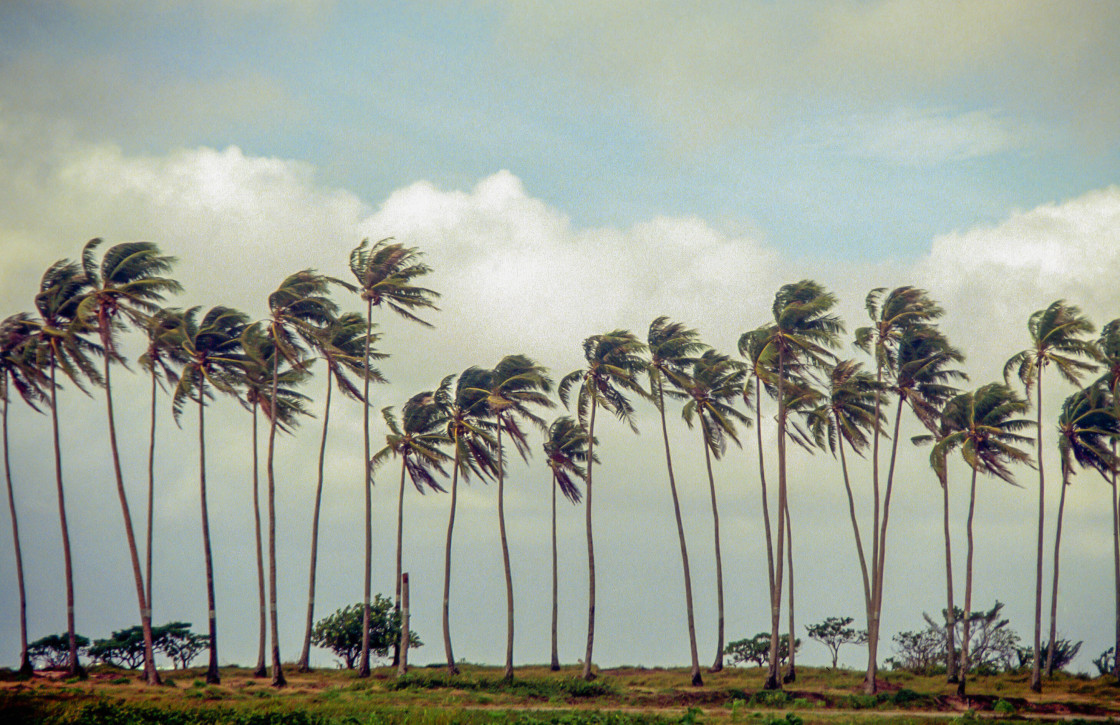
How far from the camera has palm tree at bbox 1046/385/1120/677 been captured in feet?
178

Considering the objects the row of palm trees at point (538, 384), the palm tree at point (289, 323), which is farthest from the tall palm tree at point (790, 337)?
the palm tree at point (289, 323)

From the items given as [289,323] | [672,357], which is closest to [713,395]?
[672,357]

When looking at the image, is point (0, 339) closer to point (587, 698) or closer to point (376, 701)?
point (376, 701)

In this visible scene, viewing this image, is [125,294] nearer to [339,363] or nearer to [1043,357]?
[339,363]

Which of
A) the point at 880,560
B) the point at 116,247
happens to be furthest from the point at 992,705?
the point at 116,247

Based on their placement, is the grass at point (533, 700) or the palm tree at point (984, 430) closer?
the grass at point (533, 700)

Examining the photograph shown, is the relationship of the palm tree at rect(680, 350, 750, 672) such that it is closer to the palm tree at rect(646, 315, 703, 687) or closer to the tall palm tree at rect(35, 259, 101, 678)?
the palm tree at rect(646, 315, 703, 687)

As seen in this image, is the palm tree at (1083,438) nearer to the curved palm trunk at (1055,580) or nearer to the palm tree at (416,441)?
the curved palm trunk at (1055,580)

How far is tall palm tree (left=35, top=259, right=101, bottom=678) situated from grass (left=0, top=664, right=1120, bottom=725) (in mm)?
4515

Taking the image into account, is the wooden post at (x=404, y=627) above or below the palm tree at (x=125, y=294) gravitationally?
below

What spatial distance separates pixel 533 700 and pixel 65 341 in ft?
96.5

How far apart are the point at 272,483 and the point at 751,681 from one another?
91.8ft

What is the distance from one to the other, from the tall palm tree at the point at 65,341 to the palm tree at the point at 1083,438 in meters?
52.8

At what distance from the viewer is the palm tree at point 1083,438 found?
54375mm
